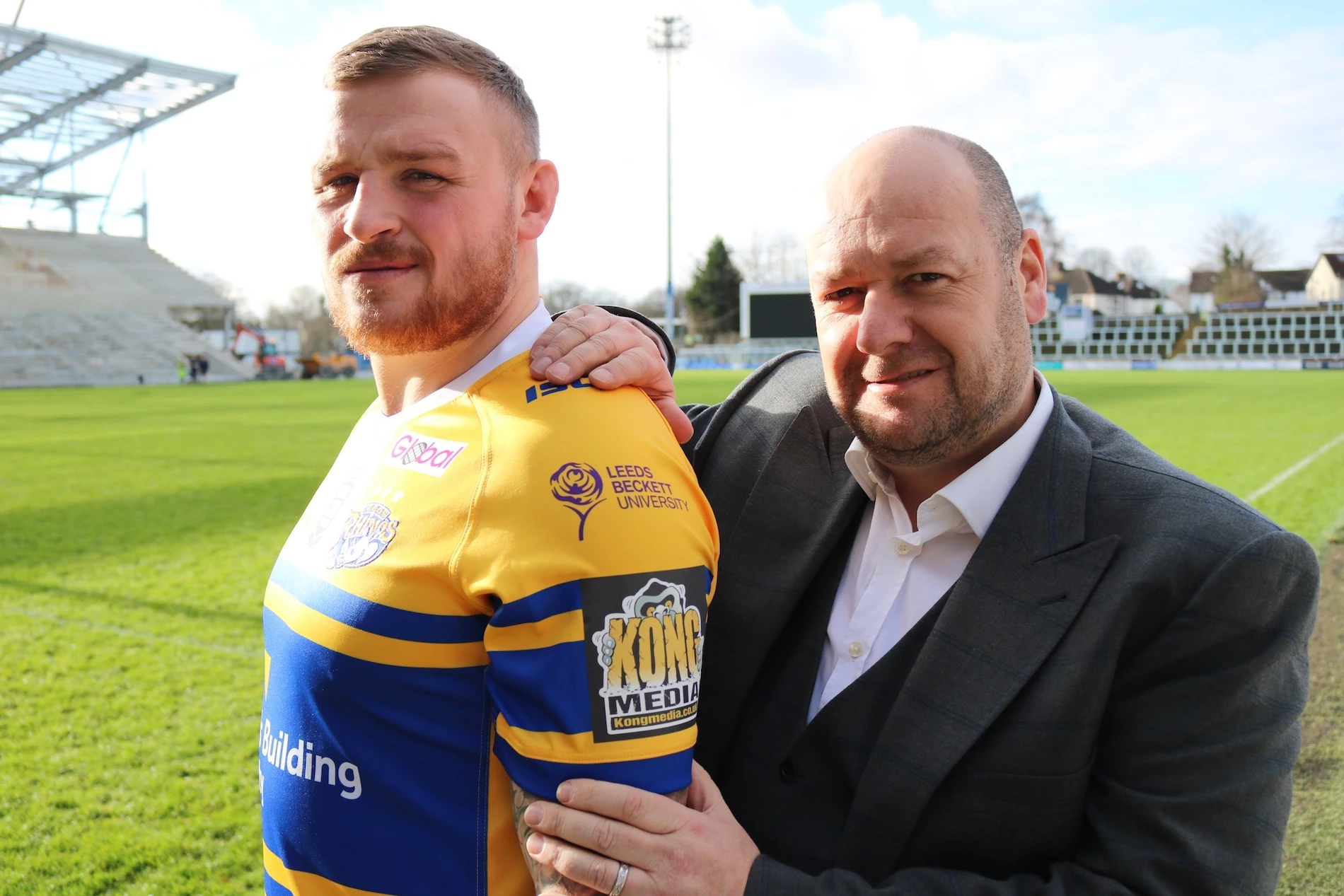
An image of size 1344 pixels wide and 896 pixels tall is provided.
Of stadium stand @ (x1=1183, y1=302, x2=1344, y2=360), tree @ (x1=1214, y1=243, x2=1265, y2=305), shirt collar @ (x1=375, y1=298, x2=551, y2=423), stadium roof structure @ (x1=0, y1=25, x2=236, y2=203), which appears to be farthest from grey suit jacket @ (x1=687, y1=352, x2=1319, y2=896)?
tree @ (x1=1214, y1=243, x2=1265, y2=305)

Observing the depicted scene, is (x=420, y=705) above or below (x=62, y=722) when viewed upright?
above

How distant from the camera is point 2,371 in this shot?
39.8 m

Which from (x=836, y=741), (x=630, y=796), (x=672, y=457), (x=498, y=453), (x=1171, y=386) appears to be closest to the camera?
(x=630, y=796)

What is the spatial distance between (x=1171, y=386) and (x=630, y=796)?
34.6 meters

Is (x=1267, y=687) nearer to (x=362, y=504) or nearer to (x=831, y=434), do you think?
(x=831, y=434)

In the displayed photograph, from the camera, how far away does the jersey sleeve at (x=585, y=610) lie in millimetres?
1434

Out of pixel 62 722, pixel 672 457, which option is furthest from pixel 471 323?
pixel 62 722

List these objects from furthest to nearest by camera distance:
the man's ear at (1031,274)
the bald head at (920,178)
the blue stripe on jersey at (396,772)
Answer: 1. the man's ear at (1031,274)
2. the bald head at (920,178)
3. the blue stripe on jersey at (396,772)

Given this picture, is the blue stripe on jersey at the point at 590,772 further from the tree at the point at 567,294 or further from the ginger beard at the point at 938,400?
the tree at the point at 567,294

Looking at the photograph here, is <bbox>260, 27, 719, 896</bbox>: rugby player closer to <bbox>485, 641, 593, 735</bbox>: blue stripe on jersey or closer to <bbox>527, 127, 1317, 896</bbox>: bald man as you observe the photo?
<bbox>485, 641, 593, 735</bbox>: blue stripe on jersey

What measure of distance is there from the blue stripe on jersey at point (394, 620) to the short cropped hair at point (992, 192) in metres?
1.22

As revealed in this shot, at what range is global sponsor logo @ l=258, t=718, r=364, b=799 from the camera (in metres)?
1.60

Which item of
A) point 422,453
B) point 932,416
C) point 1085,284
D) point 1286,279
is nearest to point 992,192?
point 932,416

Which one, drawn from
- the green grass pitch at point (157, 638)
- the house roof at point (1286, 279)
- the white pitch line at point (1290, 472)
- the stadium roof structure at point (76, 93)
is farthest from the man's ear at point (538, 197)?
the house roof at point (1286, 279)
